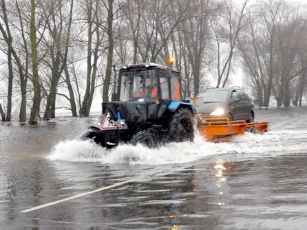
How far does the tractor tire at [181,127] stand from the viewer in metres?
13.4

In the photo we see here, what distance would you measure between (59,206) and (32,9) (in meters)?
22.7

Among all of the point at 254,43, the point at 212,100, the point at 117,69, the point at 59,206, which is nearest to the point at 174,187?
the point at 59,206

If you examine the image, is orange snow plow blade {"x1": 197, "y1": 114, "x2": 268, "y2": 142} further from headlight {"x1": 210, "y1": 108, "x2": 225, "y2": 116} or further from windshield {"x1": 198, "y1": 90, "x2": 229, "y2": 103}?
windshield {"x1": 198, "y1": 90, "x2": 229, "y2": 103}

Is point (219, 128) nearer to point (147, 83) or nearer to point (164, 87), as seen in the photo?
point (164, 87)

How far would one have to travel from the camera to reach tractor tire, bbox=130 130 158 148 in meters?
11.7

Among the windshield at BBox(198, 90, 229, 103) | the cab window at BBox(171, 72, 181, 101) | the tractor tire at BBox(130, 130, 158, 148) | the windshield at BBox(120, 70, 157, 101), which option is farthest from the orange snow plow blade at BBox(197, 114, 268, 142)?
the tractor tire at BBox(130, 130, 158, 148)

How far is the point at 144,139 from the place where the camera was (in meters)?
11.8

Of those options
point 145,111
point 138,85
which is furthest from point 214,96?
point 145,111

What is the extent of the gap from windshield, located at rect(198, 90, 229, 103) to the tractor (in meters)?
4.33

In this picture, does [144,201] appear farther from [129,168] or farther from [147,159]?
[147,159]

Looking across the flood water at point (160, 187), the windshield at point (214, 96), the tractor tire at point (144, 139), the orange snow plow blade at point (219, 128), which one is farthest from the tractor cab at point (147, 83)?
the windshield at point (214, 96)

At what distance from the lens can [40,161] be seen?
1216 cm

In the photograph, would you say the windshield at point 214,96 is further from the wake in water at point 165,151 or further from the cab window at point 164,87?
the cab window at point 164,87

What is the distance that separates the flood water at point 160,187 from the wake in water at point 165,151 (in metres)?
0.03
